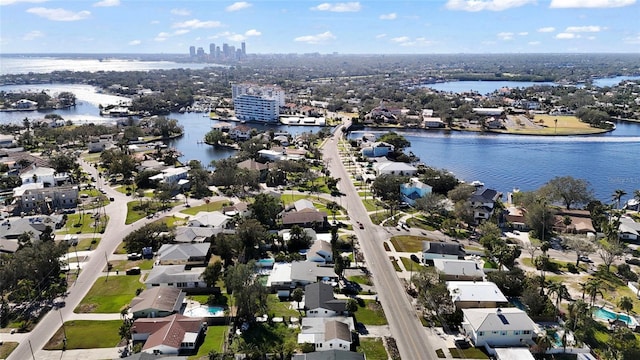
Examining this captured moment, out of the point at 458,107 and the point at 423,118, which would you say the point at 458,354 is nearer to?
the point at 423,118

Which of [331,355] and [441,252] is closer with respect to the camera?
[331,355]

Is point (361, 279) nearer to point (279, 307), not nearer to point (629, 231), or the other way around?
point (279, 307)

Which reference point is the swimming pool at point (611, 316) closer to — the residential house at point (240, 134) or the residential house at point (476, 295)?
the residential house at point (476, 295)

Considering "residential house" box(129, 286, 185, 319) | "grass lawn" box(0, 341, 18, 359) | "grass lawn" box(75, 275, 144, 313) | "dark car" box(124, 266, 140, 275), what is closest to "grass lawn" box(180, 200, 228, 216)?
"dark car" box(124, 266, 140, 275)

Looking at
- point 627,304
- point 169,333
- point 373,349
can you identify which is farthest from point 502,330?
point 169,333

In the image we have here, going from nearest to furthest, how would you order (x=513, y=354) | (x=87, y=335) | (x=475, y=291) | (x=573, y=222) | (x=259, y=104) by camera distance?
1. (x=513, y=354)
2. (x=87, y=335)
3. (x=475, y=291)
4. (x=573, y=222)
5. (x=259, y=104)

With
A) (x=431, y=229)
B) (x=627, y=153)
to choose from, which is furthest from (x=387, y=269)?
(x=627, y=153)

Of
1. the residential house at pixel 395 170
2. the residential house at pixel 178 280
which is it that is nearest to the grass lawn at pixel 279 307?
the residential house at pixel 178 280
